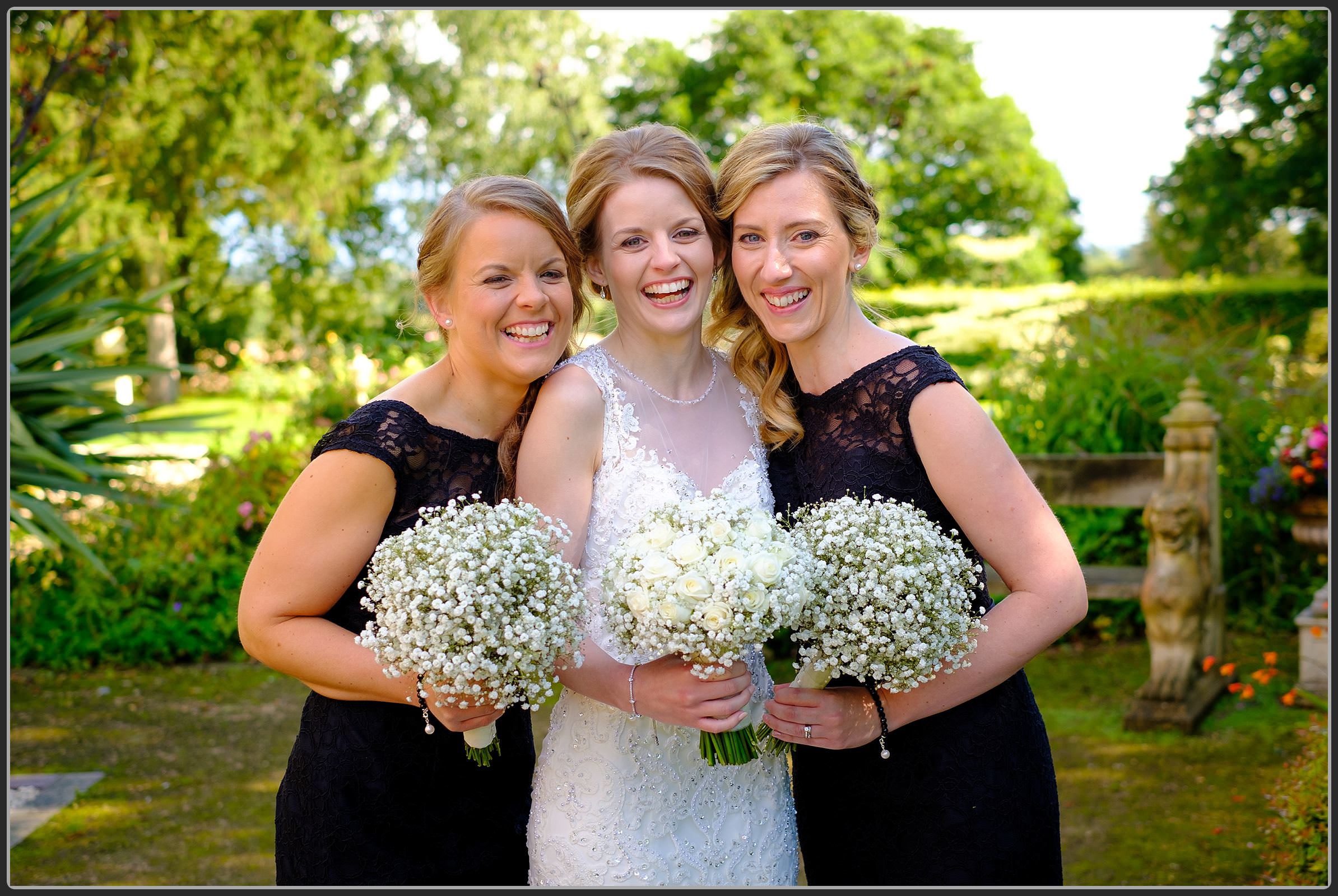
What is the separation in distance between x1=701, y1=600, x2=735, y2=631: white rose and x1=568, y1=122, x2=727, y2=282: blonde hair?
121cm

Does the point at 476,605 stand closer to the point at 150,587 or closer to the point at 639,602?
the point at 639,602

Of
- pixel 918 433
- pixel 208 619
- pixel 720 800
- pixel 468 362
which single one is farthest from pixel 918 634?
pixel 208 619

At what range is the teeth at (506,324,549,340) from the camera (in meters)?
2.64

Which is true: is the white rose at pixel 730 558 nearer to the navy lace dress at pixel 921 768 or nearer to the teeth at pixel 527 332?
the navy lace dress at pixel 921 768

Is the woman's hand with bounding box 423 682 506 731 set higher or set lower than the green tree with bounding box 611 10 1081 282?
lower

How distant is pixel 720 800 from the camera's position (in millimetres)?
2662

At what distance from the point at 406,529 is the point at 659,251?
0.99 metres

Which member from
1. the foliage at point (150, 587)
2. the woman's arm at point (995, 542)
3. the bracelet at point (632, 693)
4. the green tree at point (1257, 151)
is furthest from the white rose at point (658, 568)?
the green tree at point (1257, 151)

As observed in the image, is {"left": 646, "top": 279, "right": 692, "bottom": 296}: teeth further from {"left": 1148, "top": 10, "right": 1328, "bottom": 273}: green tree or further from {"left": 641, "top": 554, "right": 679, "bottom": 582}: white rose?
{"left": 1148, "top": 10, "right": 1328, "bottom": 273}: green tree

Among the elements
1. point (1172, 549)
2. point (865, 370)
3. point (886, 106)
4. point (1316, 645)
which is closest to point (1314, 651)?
point (1316, 645)

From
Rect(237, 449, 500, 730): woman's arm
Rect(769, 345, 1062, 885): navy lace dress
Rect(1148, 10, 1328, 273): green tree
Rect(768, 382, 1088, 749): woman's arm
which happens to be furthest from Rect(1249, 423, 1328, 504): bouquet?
Rect(1148, 10, 1328, 273): green tree

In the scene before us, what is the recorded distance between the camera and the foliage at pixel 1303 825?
4031 mm

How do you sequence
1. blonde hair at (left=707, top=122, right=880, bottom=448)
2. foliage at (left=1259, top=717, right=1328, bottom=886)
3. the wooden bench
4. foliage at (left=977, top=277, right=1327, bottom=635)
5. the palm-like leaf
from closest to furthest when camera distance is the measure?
blonde hair at (left=707, top=122, right=880, bottom=448), foliage at (left=1259, top=717, right=1328, bottom=886), the wooden bench, the palm-like leaf, foliage at (left=977, top=277, right=1327, bottom=635)

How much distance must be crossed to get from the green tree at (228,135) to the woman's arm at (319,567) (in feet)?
44.8
